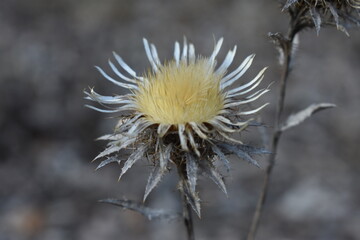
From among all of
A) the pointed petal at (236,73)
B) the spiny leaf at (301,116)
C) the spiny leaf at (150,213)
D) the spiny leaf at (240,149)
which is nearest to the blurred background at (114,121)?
the spiny leaf at (150,213)

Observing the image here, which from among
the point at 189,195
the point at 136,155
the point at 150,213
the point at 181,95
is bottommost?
the point at 150,213

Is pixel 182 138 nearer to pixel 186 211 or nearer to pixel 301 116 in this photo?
pixel 186 211

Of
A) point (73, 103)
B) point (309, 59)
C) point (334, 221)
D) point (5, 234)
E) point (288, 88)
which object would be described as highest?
point (309, 59)

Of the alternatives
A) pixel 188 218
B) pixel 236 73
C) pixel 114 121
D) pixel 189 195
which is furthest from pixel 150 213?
pixel 114 121

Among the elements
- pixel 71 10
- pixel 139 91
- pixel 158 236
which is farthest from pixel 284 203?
pixel 71 10

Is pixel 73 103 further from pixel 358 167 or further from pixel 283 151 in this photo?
pixel 358 167

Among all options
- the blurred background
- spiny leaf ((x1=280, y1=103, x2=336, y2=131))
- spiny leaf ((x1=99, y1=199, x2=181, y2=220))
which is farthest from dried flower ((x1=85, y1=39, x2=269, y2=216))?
the blurred background

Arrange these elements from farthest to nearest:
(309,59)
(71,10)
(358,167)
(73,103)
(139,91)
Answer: (71,10)
(309,59)
(73,103)
(358,167)
(139,91)
